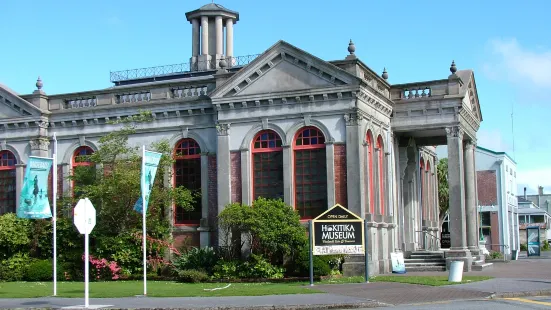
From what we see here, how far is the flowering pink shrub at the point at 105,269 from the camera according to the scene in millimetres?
30328

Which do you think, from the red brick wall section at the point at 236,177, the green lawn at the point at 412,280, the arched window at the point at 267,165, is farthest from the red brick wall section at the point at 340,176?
the red brick wall section at the point at 236,177

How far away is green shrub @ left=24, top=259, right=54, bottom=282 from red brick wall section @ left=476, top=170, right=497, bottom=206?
35.9m

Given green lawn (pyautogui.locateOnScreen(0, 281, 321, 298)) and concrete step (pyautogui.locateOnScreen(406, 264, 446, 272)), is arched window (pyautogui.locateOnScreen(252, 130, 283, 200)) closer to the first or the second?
green lawn (pyautogui.locateOnScreen(0, 281, 321, 298))

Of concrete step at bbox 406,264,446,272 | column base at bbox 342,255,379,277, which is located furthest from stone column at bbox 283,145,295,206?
concrete step at bbox 406,264,446,272

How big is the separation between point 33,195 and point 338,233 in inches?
389

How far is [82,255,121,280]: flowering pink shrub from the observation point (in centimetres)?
3033

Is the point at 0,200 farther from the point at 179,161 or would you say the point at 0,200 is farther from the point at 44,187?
the point at 44,187

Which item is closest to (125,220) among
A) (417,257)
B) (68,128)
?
(68,128)

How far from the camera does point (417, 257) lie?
33531mm

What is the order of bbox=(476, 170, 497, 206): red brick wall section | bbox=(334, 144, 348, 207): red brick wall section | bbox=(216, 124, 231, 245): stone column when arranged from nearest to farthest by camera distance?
bbox=(334, 144, 348, 207): red brick wall section → bbox=(216, 124, 231, 245): stone column → bbox=(476, 170, 497, 206): red brick wall section

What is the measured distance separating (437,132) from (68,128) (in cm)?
1665

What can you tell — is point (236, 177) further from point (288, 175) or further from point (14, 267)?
point (14, 267)

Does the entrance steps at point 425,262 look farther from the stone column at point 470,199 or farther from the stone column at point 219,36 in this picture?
the stone column at point 219,36

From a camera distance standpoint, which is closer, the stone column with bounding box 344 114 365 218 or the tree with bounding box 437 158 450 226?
the stone column with bounding box 344 114 365 218
